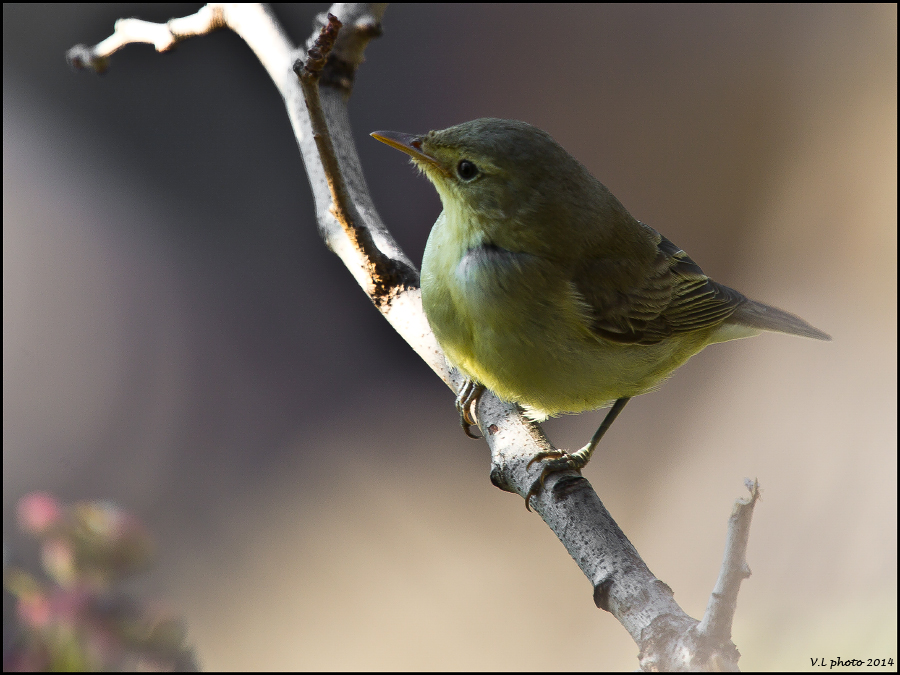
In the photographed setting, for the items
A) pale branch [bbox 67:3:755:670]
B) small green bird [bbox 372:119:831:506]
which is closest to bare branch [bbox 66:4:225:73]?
pale branch [bbox 67:3:755:670]

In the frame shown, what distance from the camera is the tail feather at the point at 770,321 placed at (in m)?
2.45

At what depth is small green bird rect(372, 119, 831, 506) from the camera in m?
1.80

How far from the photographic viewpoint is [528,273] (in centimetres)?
182

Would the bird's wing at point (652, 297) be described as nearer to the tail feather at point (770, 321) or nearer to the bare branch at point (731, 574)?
the tail feather at point (770, 321)

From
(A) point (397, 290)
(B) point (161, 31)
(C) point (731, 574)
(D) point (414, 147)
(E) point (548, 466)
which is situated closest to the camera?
(C) point (731, 574)

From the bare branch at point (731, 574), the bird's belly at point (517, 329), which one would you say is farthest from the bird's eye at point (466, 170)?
the bare branch at point (731, 574)

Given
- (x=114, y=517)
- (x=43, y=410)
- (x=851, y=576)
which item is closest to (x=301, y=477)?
(x=43, y=410)

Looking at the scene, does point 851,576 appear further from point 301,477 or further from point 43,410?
point 43,410

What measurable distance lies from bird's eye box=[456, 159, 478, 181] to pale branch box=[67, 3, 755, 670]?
0.91 ft

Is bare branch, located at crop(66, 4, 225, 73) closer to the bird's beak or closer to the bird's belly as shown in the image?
the bird's beak

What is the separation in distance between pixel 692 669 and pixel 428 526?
7.55 feet

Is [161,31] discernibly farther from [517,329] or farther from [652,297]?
[652,297]

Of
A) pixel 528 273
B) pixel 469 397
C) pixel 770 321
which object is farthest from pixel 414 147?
pixel 770 321

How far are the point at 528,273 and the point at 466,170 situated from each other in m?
0.30
